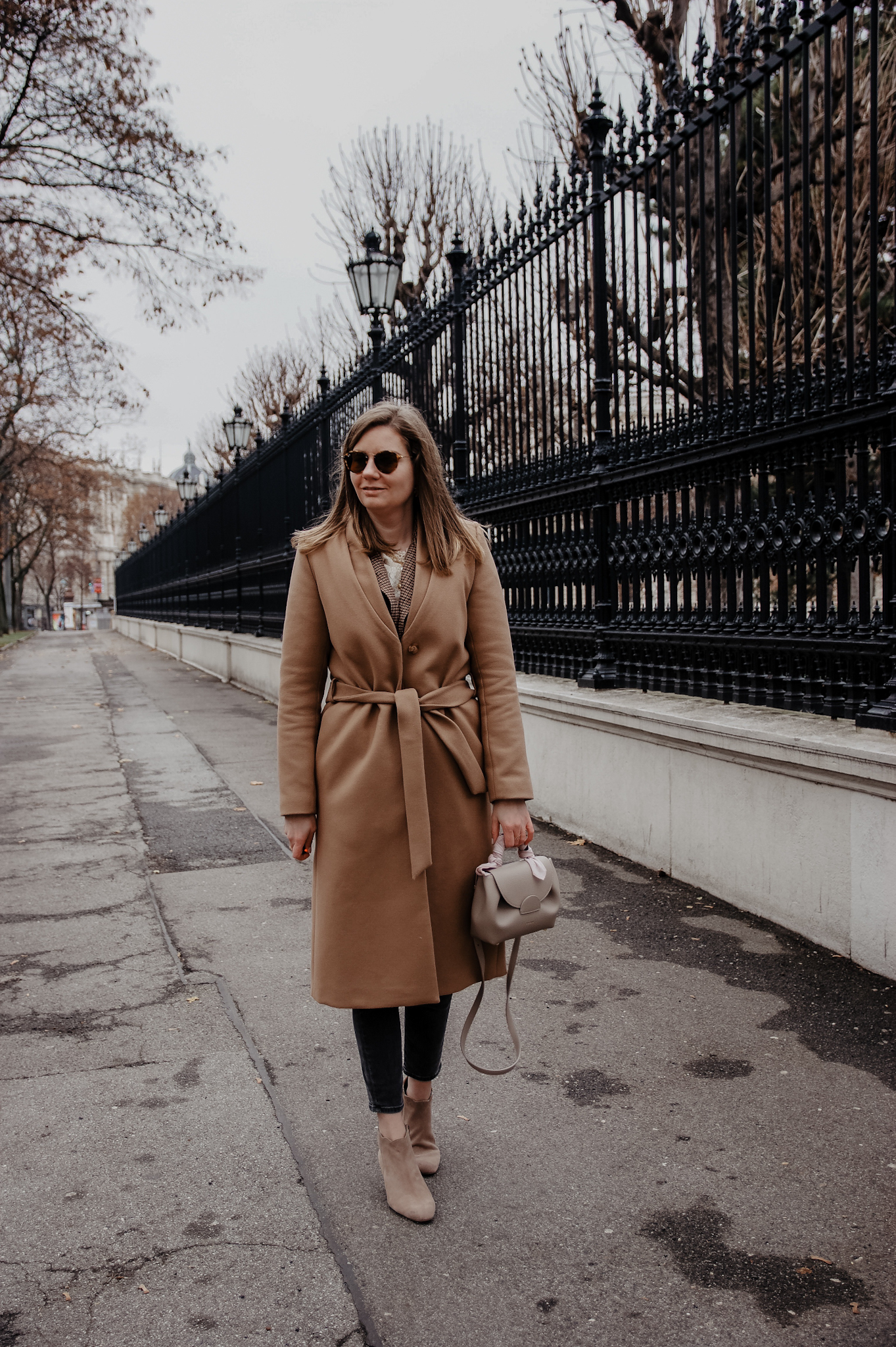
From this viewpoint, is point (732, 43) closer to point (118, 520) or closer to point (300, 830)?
point (300, 830)

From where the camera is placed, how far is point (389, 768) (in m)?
2.55

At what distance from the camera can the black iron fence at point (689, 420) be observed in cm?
426

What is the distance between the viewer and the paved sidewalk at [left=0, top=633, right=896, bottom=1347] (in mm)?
2225

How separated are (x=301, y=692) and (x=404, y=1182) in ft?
3.89

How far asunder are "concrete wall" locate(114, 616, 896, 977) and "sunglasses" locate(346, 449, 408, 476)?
6.81ft

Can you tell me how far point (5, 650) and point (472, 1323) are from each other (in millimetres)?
37924

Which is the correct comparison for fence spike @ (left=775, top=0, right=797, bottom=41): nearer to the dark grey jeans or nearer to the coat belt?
the coat belt

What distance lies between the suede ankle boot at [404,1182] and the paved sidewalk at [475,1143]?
41 mm

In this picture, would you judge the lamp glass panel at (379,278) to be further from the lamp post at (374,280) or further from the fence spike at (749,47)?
the fence spike at (749,47)

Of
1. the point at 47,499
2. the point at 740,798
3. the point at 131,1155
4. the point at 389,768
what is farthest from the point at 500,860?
the point at 47,499

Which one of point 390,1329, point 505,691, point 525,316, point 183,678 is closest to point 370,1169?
point 390,1329

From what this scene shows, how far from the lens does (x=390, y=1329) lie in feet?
7.06

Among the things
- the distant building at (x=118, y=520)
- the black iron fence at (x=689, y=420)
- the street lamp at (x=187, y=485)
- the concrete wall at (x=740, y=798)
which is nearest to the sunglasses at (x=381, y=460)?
the concrete wall at (x=740, y=798)

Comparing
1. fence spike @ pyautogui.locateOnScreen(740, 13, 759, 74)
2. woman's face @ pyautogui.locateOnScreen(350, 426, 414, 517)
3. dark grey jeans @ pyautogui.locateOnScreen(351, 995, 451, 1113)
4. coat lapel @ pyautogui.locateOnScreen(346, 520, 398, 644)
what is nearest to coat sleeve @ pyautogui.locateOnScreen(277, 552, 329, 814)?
coat lapel @ pyautogui.locateOnScreen(346, 520, 398, 644)
